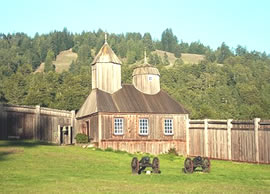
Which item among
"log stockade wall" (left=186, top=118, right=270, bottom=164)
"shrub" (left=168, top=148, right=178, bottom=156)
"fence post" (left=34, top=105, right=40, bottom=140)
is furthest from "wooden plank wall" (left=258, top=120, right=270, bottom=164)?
"fence post" (left=34, top=105, right=40, bottom=140)

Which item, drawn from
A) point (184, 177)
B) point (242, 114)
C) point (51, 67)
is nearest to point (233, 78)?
point (242, 114)

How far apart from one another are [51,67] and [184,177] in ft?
480

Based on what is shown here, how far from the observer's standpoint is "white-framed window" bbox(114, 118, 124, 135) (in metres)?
33.7

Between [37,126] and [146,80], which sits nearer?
[37,126]

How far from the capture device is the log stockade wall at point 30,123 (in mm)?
30422

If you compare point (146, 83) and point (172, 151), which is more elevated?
point (146, 83)

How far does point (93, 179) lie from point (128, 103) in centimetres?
1918

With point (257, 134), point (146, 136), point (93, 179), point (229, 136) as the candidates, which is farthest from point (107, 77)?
point (93, 179)

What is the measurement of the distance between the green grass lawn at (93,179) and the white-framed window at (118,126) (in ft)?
31.1

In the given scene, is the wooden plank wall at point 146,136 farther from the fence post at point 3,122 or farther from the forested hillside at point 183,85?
the forested hillside at point 183,85

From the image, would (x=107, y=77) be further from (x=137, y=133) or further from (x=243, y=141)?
(x=243, y=141)

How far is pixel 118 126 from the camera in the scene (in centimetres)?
3384

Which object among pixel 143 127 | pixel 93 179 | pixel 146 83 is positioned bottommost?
pixel 93 179

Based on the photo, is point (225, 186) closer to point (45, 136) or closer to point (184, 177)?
point (184, 177)
